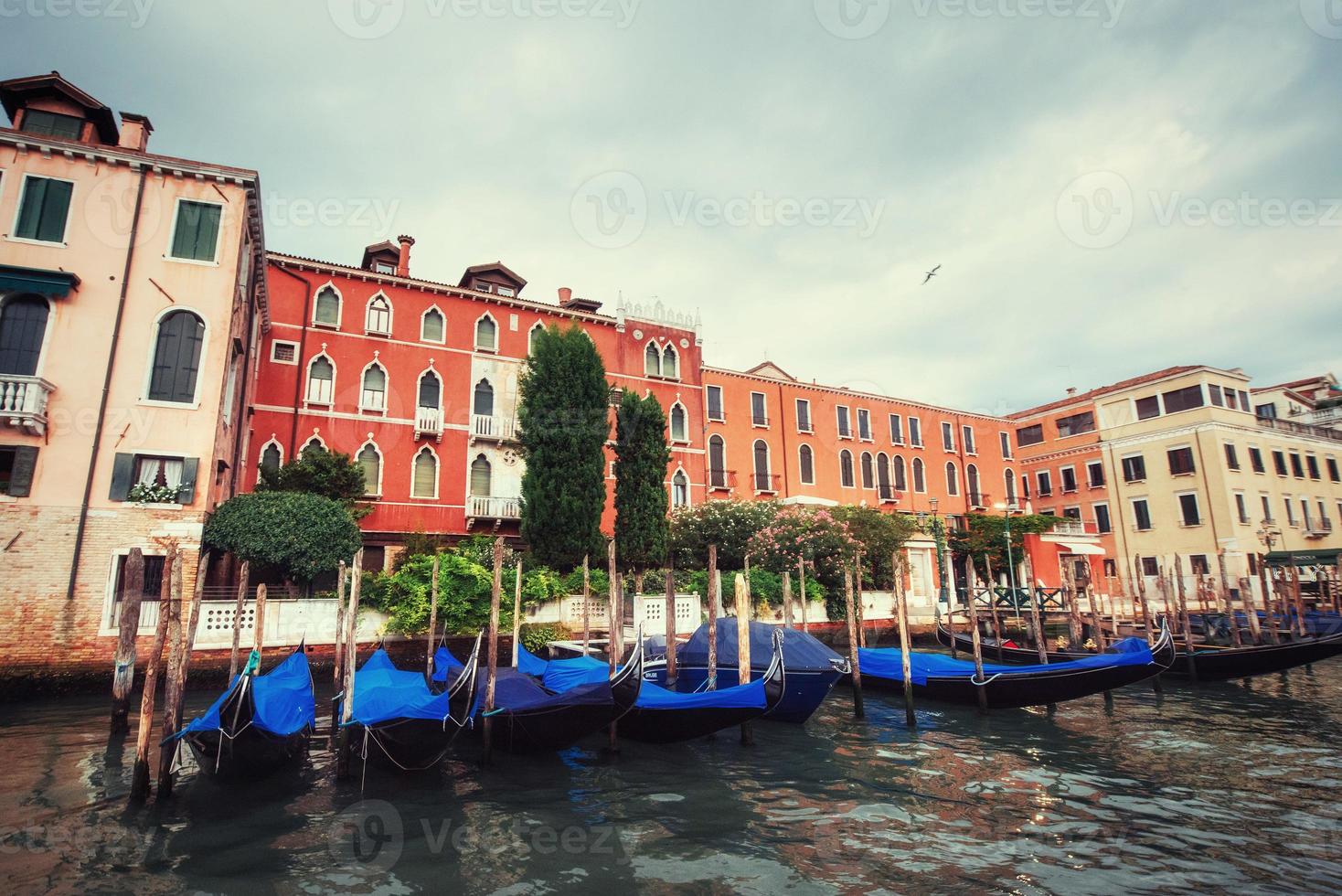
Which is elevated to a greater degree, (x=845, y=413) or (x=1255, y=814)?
(x=845, y=413)

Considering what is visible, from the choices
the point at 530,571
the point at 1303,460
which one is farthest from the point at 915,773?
the point at 1303,460

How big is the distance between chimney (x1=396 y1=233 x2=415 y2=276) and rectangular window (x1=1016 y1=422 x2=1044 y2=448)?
3067 cm

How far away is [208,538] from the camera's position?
1380cm

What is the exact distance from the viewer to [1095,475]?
33.1 meters

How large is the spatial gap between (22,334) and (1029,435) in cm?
3894

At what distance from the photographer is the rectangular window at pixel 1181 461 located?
97.3 ft

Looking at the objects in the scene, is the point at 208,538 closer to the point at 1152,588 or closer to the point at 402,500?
the point at 402,500

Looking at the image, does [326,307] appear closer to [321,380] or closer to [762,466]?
[321,380]

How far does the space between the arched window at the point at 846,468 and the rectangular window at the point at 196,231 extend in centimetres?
2252

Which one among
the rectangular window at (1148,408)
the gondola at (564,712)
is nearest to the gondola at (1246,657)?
the gondola at (564,712)

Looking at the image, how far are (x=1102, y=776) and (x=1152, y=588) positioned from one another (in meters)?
26.8

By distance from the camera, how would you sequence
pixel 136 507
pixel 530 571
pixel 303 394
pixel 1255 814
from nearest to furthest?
pixel 1255 814 → pixel 136 507 → pixel 530 571 → pixel 303 394

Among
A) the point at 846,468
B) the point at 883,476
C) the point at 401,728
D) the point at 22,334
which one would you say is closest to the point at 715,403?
the point at 846,468

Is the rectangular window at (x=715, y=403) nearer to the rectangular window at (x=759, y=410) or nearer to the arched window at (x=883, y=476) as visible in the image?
the rectangular window at (x=759, y=410)
